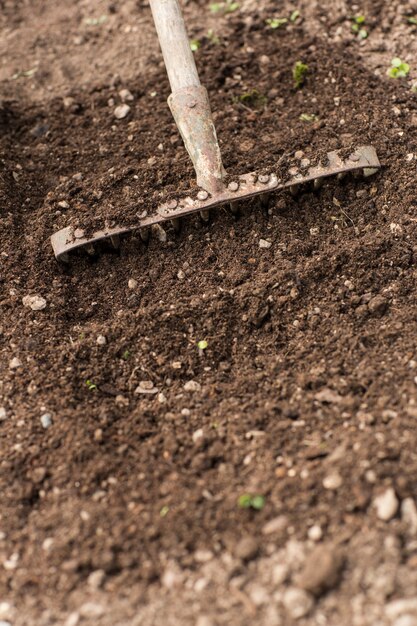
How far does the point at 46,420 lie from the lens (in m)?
2.86

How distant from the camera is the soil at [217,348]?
240 centimetres

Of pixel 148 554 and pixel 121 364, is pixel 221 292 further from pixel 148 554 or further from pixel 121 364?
pixel 148 554

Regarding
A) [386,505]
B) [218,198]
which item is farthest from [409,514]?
[218,198]

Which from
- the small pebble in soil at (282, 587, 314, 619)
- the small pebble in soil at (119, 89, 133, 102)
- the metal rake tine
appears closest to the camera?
the small pebble in soil at (282, 587, 314, 619)

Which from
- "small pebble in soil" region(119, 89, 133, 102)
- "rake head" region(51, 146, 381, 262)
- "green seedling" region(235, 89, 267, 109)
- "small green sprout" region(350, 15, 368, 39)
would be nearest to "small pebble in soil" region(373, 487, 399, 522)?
"rake head" region(51, 146, 381, 262)

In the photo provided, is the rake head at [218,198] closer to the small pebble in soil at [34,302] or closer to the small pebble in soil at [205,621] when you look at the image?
the small pebble in soil at [34,302]

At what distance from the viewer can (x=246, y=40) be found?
175 inches

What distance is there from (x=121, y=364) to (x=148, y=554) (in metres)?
0.89

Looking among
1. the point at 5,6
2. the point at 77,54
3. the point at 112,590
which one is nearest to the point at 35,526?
the point at 112,590

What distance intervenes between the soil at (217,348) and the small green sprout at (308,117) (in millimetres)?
22

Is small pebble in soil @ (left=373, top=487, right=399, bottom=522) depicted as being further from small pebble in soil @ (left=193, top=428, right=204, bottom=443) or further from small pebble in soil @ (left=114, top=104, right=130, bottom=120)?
small pebble in soil @ (left=114, top=104, right=130, bottom=120)

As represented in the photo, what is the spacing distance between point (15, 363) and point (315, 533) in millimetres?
1506

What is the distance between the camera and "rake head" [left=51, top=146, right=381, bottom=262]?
330 cm

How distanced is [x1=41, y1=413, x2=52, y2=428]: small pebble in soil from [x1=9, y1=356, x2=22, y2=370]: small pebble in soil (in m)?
0.32
